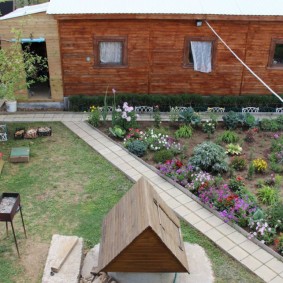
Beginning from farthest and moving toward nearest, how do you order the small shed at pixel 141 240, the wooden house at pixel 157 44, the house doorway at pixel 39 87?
the house doorway at pixel 39 87 < the wooden house at pixel 157 44 < the small shed at pixel 141 240

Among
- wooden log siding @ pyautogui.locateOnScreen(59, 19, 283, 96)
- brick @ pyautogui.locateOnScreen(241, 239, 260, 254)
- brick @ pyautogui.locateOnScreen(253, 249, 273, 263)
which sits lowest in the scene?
brick @ pyautogui.locateOnScreen(253, 249, 273, 263)

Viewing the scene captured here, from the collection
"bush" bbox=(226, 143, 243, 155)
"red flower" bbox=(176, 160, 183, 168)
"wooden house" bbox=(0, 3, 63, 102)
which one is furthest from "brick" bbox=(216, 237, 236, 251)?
"wooden house" bbox=(0, 3, 63, 102)

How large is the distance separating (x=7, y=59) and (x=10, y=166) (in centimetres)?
331

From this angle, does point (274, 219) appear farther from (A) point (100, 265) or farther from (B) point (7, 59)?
(B) point (7, 59)

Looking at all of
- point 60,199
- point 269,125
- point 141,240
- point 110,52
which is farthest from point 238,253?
point 110,52

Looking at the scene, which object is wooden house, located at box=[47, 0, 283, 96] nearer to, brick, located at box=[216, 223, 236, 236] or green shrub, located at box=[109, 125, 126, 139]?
green shrub, located at box=[109, 125, 126, 139]

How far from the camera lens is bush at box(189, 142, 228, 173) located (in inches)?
474

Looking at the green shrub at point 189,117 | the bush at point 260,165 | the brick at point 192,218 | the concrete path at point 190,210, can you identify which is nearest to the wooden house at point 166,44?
the green shrub at point 189,117

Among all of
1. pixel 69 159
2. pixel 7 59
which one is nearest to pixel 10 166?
pixel 69 159

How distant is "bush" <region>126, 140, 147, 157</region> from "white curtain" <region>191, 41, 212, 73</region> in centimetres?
455

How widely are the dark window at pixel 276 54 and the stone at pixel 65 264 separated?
11.0m

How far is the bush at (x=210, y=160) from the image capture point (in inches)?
474

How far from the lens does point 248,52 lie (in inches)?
635

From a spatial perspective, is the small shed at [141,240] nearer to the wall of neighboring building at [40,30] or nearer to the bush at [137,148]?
the bush at [137,148]
